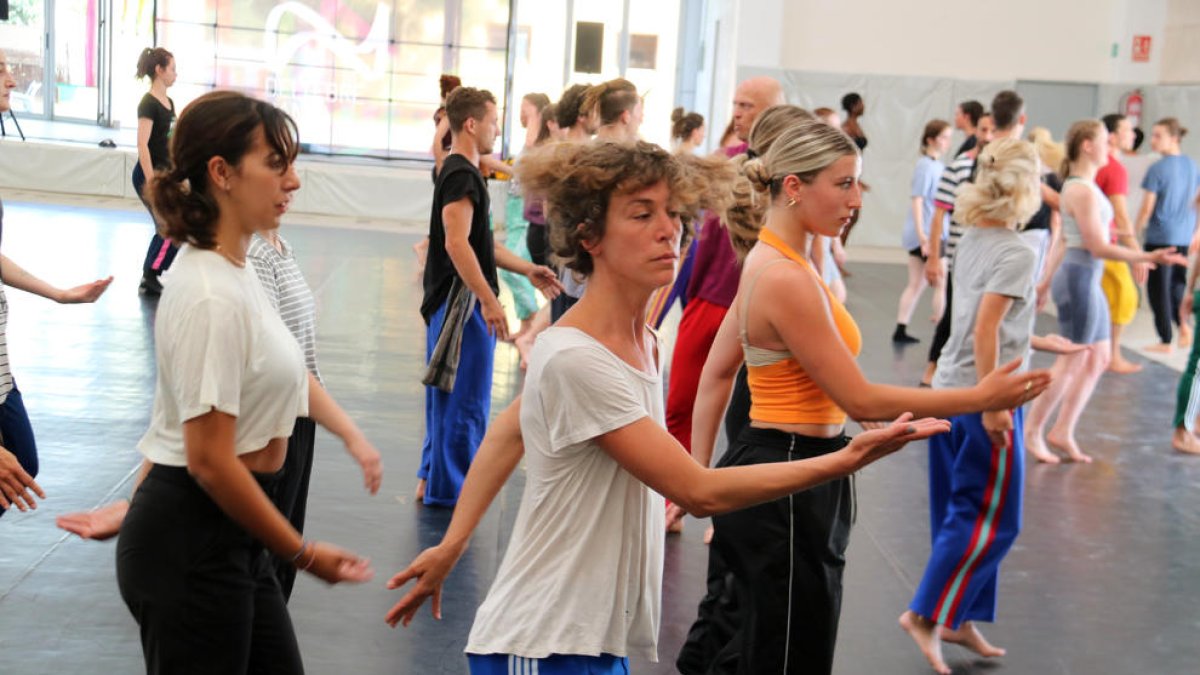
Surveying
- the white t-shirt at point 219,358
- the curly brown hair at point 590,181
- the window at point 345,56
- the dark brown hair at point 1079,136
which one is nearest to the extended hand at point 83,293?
the white t-shirt at point 219,358

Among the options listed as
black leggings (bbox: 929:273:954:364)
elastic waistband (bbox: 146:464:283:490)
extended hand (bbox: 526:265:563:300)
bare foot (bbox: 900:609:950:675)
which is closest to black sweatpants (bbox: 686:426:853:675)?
elastic waistband (bbox: 146:464:283:490)

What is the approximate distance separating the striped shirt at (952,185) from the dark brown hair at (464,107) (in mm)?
4568

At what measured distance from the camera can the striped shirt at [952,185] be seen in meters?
9.05

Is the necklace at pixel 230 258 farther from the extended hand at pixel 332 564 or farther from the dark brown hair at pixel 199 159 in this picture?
the extended hand at pixel 332 564

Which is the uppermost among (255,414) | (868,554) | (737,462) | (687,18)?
(687,18)

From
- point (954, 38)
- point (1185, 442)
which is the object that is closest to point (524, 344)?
point (1185, 442)

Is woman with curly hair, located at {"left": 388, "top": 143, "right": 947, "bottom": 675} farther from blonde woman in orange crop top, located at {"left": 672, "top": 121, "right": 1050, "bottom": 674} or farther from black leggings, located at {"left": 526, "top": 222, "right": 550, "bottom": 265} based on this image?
black leggings, located at {"left": 526, "top": 222, "right": 550, "bottom": 265}

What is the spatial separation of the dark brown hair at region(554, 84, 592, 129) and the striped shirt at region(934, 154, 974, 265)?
3.54m

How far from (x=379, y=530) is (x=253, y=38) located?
16870 mm

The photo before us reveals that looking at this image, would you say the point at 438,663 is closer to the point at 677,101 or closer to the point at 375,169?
the point at 375,169

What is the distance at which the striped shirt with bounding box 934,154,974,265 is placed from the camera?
9.05 metres

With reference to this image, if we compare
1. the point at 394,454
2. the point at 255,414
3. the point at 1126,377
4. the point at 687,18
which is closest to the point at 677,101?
the point at 687,18

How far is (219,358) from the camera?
2271 millimetres

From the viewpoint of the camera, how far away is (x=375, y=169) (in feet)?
63.6
